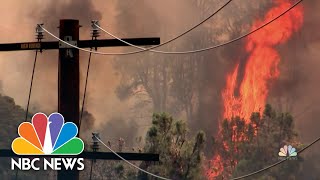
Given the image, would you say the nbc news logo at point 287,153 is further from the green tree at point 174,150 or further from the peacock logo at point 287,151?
the green tree at point 174,150

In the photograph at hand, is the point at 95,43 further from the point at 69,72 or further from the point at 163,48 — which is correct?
the point at 163,48

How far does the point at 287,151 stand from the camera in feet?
87.7

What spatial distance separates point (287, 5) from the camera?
2789 cm

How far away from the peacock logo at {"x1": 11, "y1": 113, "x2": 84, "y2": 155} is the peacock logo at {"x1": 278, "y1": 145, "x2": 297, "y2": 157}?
11789 mm

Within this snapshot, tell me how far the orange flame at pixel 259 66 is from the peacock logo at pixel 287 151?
241 cm

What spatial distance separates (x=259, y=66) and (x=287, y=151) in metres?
4.40

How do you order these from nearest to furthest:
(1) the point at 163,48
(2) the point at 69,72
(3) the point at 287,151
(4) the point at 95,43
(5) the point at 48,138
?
1. (4) the point at 95,43
2. (2) the point at 69,72
3. (5) the point at 48,138
4. (3) the point at 287,151
5. (1) the point at 163,48

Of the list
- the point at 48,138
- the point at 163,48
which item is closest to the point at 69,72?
the point at 48,138

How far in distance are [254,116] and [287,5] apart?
5.07m

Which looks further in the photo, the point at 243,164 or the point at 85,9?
the point at 85,9

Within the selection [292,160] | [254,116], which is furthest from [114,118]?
[292,160]

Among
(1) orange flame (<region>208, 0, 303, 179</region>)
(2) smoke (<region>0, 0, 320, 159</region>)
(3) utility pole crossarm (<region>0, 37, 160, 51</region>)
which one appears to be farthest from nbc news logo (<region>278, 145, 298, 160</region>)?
Answer: (3) utility pole crossarm (<region>0, 37, 160, 51</region>)

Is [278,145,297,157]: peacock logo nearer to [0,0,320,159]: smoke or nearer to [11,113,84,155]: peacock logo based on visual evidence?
[0,0,320,159]: smoke

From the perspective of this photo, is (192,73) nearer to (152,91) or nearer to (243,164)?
(152,91)
